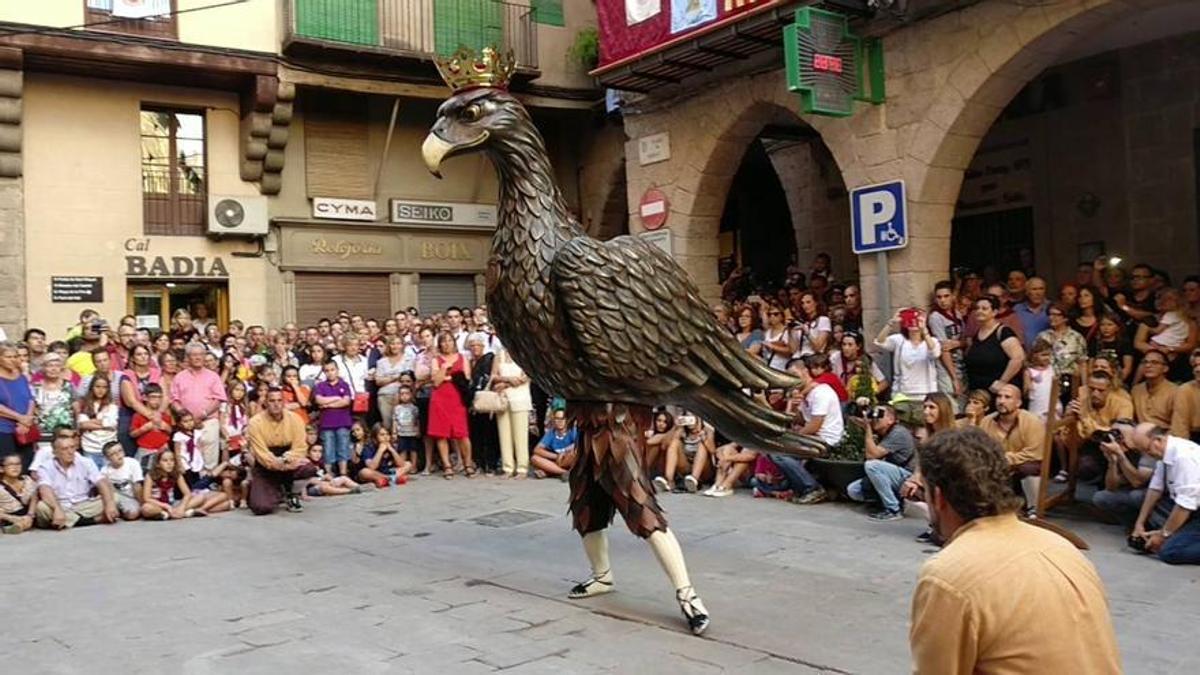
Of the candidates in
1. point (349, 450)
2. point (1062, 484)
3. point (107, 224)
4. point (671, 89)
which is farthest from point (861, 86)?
point (107, 224)

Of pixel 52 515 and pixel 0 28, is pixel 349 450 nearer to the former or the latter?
pixel 52 515

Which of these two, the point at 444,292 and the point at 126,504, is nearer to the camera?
the point at 126,504

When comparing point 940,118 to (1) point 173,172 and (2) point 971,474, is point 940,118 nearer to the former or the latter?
(2) point 971,474

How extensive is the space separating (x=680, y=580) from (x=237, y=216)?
42.6 feet

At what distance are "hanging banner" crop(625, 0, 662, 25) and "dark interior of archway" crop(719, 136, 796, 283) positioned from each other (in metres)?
6.41

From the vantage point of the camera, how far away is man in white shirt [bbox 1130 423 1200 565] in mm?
6484

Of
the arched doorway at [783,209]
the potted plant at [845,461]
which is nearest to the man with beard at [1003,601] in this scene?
→ the potted plant at [845,461]

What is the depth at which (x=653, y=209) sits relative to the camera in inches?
569

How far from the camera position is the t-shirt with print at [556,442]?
38.6ft

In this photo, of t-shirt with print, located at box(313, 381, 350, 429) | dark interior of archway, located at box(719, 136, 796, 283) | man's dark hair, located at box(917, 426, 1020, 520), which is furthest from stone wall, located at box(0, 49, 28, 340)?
man's dark hair, located at box(917, 426, 1020, 520)

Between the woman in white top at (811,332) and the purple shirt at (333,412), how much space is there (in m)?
5.11

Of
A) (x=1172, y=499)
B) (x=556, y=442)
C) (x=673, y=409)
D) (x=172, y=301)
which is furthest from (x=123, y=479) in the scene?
(x=1172, y=499)

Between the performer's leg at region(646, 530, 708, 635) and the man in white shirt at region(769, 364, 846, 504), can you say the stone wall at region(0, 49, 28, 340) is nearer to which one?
the man in white shirt at region(769, 364, 846, 504)

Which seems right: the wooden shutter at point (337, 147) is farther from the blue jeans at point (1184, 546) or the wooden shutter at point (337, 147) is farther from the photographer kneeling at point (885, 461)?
the blue jeans at point (1184, 546)
